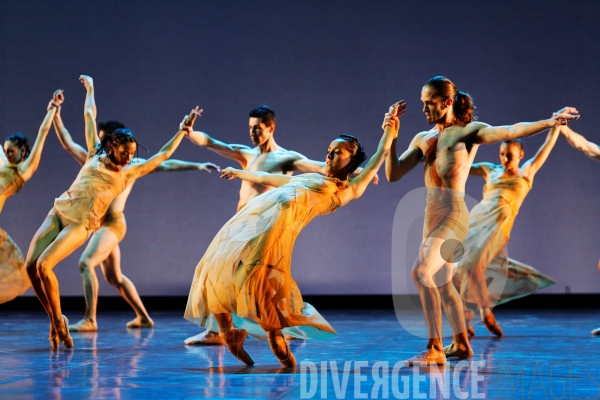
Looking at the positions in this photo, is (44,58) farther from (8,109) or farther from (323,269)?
(323,269)

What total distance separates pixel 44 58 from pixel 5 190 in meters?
2.77

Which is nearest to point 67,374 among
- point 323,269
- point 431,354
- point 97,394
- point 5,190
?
point 97,394

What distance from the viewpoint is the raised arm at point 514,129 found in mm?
3482

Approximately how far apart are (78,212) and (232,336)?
165 cm

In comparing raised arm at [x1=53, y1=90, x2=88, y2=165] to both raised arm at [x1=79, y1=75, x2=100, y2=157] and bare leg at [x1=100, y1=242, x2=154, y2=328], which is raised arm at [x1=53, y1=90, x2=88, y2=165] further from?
bare leg at [x1=100, y1=242, x2=154, y2=328]

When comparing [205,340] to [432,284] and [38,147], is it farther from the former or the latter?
[38,147]

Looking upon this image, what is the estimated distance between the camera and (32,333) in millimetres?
5527

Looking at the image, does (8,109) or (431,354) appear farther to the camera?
(8,109)

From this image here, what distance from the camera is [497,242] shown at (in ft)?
18.7

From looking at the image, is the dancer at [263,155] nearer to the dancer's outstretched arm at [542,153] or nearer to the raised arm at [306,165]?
the raised arm at [306,165]

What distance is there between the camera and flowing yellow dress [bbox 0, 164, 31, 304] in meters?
5.52

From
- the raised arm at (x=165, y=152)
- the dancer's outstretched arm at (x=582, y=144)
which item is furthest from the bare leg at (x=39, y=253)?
the dancer's outstretched arm at (x=582, y=144)

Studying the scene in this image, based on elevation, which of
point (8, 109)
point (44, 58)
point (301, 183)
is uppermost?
point (44, 58)

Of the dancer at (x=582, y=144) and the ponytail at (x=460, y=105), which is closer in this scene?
the ponytail at (x=460, y=105)
